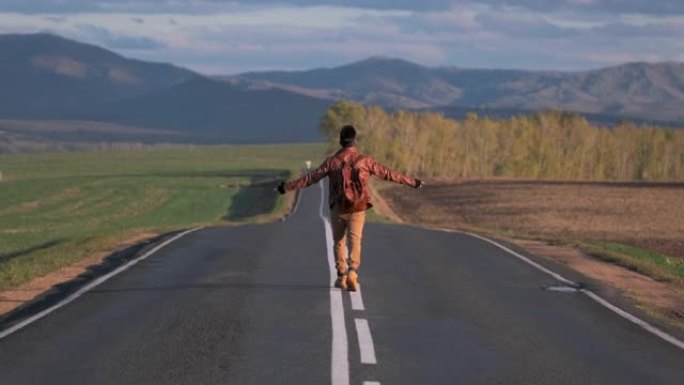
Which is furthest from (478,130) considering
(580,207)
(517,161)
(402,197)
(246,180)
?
(580,207)

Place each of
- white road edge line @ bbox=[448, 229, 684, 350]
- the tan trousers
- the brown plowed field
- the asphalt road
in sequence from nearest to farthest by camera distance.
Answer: the asphalt road, white road edge line @ bbox=[448, 229, 684, 350], the tan trousers, the brown plowed field

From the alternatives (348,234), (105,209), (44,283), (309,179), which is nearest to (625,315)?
(348,234)

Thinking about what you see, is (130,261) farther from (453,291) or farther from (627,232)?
(627,232)

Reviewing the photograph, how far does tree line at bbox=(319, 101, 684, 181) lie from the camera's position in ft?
438

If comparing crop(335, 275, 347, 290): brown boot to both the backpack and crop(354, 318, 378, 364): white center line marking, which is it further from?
crop(354, 318, 378, 364): white center line marking

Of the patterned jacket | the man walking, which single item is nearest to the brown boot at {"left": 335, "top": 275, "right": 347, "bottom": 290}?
the man walking

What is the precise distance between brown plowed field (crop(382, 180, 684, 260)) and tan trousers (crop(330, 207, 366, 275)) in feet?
63.5

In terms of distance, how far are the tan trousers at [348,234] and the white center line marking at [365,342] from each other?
7.27 ft

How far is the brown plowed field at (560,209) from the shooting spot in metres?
45.1

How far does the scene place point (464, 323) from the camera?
13.9 meters

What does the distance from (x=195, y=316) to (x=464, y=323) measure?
2.89 m

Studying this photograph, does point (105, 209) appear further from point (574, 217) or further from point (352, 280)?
point (352, 280)

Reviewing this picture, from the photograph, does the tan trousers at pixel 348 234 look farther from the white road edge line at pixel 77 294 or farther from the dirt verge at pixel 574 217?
the dirt verge at pixel 574 217

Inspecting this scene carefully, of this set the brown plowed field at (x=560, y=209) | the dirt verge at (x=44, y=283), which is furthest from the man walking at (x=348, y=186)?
the brown plowed field at (x=560, y=209)
